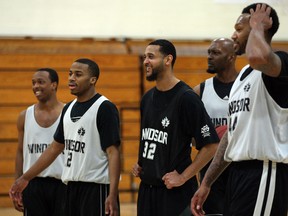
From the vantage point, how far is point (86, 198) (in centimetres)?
522

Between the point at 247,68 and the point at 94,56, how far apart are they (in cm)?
780

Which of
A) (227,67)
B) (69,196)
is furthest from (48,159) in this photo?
(227,67)

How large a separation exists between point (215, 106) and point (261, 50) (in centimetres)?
250

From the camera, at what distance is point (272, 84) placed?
3.64m

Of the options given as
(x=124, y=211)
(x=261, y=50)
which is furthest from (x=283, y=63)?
(x=124, y=211)

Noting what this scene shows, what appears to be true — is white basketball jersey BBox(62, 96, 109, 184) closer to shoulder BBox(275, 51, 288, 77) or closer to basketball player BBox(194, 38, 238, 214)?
basketball player BBox(194, 38, 238, 214)

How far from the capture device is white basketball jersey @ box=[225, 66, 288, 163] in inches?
142

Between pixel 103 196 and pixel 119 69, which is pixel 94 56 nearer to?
pixel 119 69

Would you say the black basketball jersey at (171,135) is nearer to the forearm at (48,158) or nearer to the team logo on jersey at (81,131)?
the team logo on jersey at (81,131)

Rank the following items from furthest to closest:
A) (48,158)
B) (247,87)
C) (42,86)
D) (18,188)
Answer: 1. (42,86)
2. (18,188)
3. (48,158)
4. (247,87)

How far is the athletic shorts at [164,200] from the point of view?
466 cm

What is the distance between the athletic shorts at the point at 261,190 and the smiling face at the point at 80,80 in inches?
87.8

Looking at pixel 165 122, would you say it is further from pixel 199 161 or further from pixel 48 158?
pixel 48 158

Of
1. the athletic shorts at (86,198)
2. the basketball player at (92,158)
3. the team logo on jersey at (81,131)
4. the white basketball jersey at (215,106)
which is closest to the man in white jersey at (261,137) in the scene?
the basketball player at (92,158)
